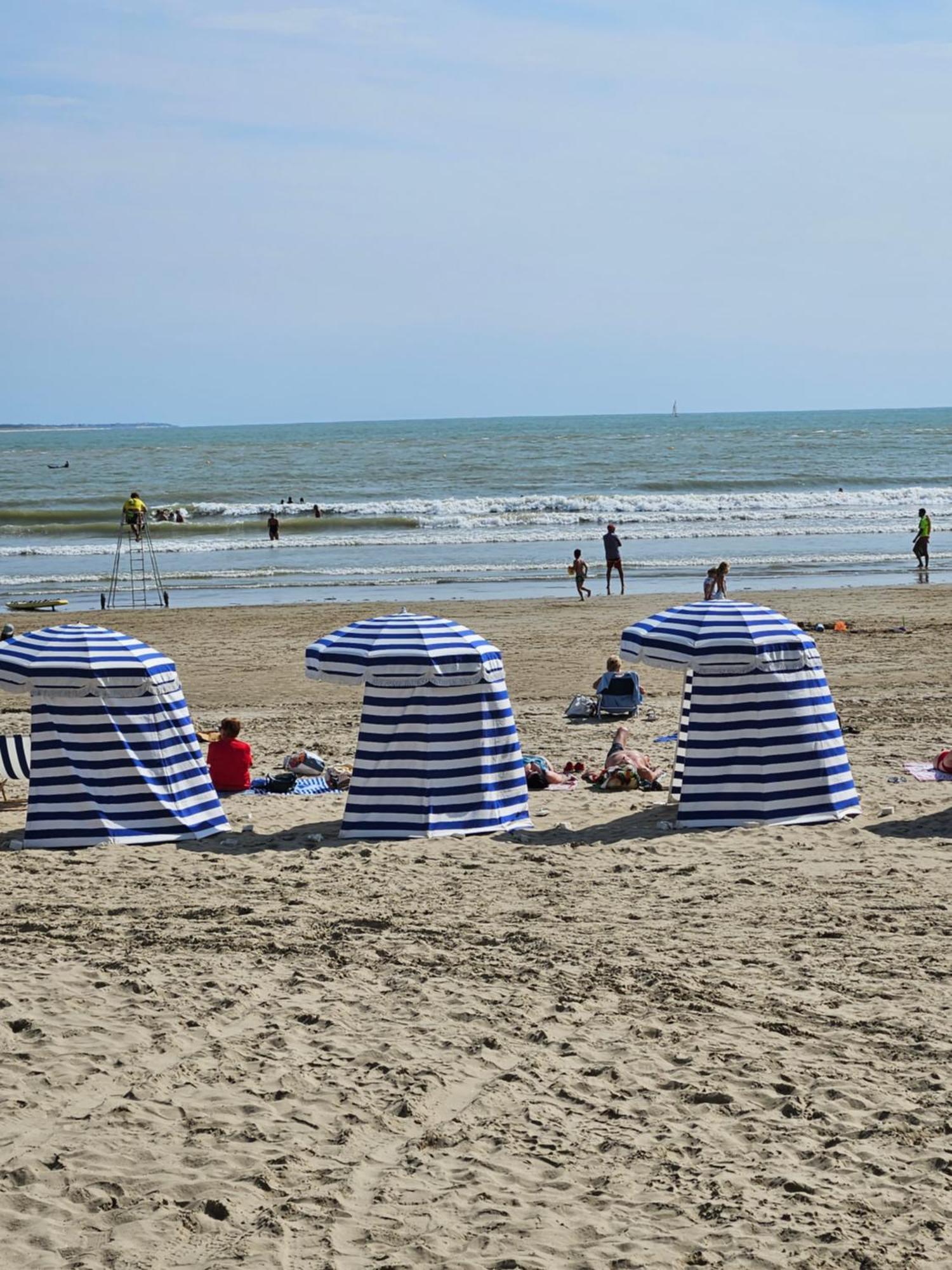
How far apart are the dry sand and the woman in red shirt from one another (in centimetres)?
68

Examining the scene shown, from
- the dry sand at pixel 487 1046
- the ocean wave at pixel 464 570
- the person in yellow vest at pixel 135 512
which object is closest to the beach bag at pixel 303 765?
the dry sand at pixel 487 1046

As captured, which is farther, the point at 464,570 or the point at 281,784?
the point at 464,570

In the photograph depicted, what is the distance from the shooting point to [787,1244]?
4.43 metres

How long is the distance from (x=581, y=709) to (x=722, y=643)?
180 inches

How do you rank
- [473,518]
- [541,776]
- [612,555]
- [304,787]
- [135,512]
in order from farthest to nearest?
[473,518] < [135,512] < [612,555] < [304,787] < [541,776]

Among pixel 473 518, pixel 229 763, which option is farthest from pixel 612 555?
pixel 473 518

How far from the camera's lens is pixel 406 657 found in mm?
9086

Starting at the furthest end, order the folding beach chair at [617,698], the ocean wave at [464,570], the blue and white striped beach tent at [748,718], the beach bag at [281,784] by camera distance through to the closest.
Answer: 1. the ocean wave at [464,570]
2. the folding beach chair at [617,698]
3. the beach bag at [281,784]
4. the blue and white striped beach tent at [748,718]

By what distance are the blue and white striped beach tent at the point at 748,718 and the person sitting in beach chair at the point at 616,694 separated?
3993 millimetres

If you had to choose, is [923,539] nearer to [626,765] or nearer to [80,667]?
[626,765]

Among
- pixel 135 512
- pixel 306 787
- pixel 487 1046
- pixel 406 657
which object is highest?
pixel 135 512

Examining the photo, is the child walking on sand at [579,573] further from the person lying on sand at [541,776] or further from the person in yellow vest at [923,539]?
the person lying on sand at [541,776]

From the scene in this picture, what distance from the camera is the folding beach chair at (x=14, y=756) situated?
10.1m

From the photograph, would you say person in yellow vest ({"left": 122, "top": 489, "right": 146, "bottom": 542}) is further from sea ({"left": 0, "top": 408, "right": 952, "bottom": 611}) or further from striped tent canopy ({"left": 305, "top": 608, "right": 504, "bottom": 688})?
striped tent canopy ({"left": 305, "top": 608, "right": 504, "bottom": 688})
